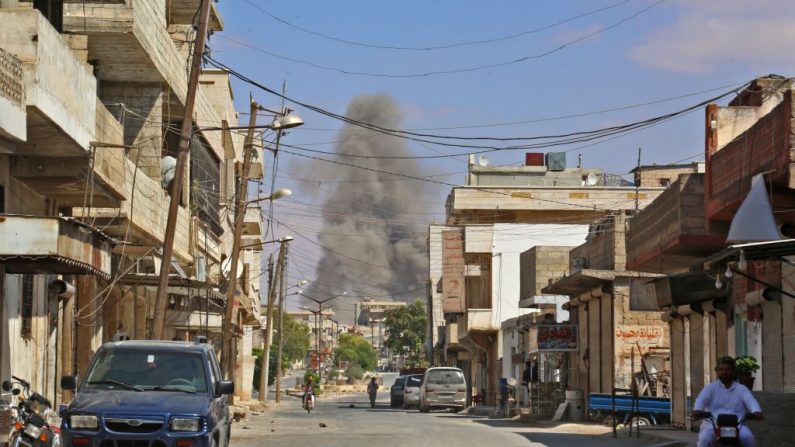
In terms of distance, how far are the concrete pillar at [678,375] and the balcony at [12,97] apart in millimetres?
20108

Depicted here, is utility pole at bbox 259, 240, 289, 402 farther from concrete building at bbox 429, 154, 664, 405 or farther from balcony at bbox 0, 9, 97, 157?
balcony at bbox 0, 9, 97, 157

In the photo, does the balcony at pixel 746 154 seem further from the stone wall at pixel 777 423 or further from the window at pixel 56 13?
the window at pixel 56 13

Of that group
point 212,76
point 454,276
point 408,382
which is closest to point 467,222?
point 454,276

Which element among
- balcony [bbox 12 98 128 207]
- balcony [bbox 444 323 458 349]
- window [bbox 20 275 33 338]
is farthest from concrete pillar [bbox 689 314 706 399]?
balcony [bbox 444 323 458 349]

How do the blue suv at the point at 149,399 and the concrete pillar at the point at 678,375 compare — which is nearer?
the blue suv at the point at 149,399

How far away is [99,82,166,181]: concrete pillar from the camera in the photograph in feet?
98.3

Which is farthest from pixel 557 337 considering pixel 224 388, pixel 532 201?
pixel 532 201

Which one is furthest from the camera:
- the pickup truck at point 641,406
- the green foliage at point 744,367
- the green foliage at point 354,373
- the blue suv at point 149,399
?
the green foliage at point 354,373

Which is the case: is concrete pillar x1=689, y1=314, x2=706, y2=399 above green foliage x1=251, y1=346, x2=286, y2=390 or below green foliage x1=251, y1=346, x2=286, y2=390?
above

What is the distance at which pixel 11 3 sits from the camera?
842 inches

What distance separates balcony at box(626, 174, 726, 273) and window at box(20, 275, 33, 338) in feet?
42.2

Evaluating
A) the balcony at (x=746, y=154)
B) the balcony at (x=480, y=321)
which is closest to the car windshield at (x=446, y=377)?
the balcony at (x=480, y=321)

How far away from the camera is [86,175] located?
22875 mm

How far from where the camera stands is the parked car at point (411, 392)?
204 feet
